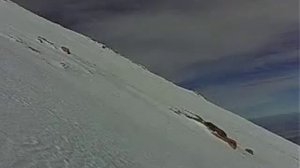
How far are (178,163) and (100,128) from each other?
4.83 feet

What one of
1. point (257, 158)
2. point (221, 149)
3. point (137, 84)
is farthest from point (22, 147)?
point (137, 84)

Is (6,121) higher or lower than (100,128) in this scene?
lower

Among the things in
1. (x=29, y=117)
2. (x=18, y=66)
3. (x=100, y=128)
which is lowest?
(x=29, y=117)

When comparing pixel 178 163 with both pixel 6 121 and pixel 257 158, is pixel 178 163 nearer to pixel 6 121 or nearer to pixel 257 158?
pixel 6 121

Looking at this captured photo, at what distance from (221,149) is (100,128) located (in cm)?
453

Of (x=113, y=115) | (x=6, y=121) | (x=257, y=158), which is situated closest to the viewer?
(x=6, y=121)

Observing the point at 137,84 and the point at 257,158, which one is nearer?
the point at 257,158

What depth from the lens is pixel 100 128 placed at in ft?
31.8

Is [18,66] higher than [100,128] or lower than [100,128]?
higher

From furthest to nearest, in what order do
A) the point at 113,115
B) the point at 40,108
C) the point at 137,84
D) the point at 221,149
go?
the point at 137,84, the point at 221,149, the point at 113,115, the point at 40,108

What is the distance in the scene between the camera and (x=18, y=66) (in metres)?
11.8

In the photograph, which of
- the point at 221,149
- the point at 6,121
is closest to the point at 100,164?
the point at 6,121

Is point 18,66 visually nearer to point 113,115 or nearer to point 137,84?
point 113,115

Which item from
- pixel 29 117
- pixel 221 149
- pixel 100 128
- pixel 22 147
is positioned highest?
pixel 221 149
